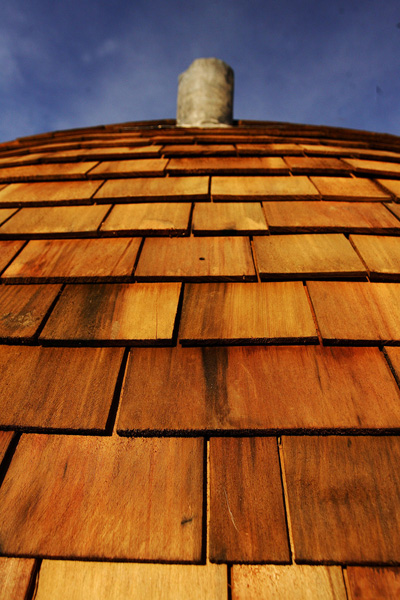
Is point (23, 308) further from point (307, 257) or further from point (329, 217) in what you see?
point (329, 217)

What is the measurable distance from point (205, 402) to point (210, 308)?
0.29 meters

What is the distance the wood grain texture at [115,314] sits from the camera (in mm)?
932

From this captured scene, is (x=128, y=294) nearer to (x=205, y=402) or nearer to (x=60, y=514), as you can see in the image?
(x=205, y=402)

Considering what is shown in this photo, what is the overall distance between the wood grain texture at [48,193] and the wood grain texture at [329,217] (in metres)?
0.83

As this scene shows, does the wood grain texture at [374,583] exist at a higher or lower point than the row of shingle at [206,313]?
Answer: lower

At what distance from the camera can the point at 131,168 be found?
162 centimetres

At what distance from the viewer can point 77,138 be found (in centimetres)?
212

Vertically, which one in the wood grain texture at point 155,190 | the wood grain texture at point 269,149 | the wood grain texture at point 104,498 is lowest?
the wood grain texture at point 104,498

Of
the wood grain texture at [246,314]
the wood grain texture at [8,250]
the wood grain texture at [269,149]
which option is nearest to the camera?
the wood grain texture at [246,314]

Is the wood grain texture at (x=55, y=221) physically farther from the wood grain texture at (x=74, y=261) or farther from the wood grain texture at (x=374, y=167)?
the wood grain texture at (x=374, y=167)

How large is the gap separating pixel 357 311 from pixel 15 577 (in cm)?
105

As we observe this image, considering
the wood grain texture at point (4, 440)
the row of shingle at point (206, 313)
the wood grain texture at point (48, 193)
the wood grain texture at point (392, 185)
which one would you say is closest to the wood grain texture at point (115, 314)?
the row of shingle at point (206, 313)

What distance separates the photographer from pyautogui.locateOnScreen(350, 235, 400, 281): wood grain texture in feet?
3.52

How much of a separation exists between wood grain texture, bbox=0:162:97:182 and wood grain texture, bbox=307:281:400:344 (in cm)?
129
